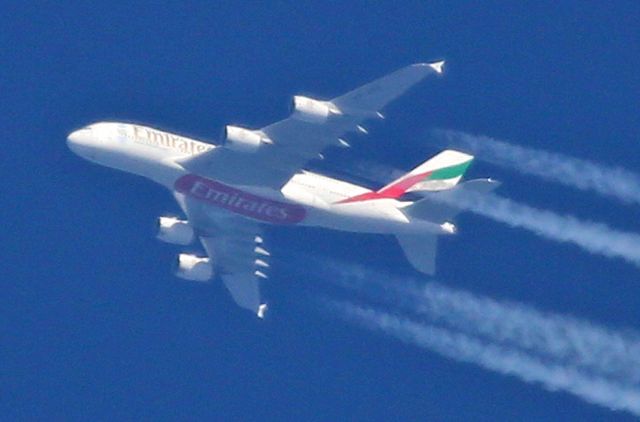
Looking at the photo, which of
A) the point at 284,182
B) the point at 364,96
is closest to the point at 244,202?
the point at 284,182

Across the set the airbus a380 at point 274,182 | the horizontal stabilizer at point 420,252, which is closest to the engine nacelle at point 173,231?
the airbus a380 at point 274,182

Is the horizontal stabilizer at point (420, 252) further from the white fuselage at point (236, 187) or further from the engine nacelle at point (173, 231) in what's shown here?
the engine nacelle at point (173, 231)

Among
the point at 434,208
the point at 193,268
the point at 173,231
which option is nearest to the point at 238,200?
the point at 173,231

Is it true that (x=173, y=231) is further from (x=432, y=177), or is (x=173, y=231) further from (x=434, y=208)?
(x=434, y=208)

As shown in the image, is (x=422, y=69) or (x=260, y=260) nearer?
(x=422, y=69)

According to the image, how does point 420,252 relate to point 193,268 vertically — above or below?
above

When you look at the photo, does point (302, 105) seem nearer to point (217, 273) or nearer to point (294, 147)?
point (294, 147)

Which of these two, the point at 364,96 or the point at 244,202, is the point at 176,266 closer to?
the point at 244,202
